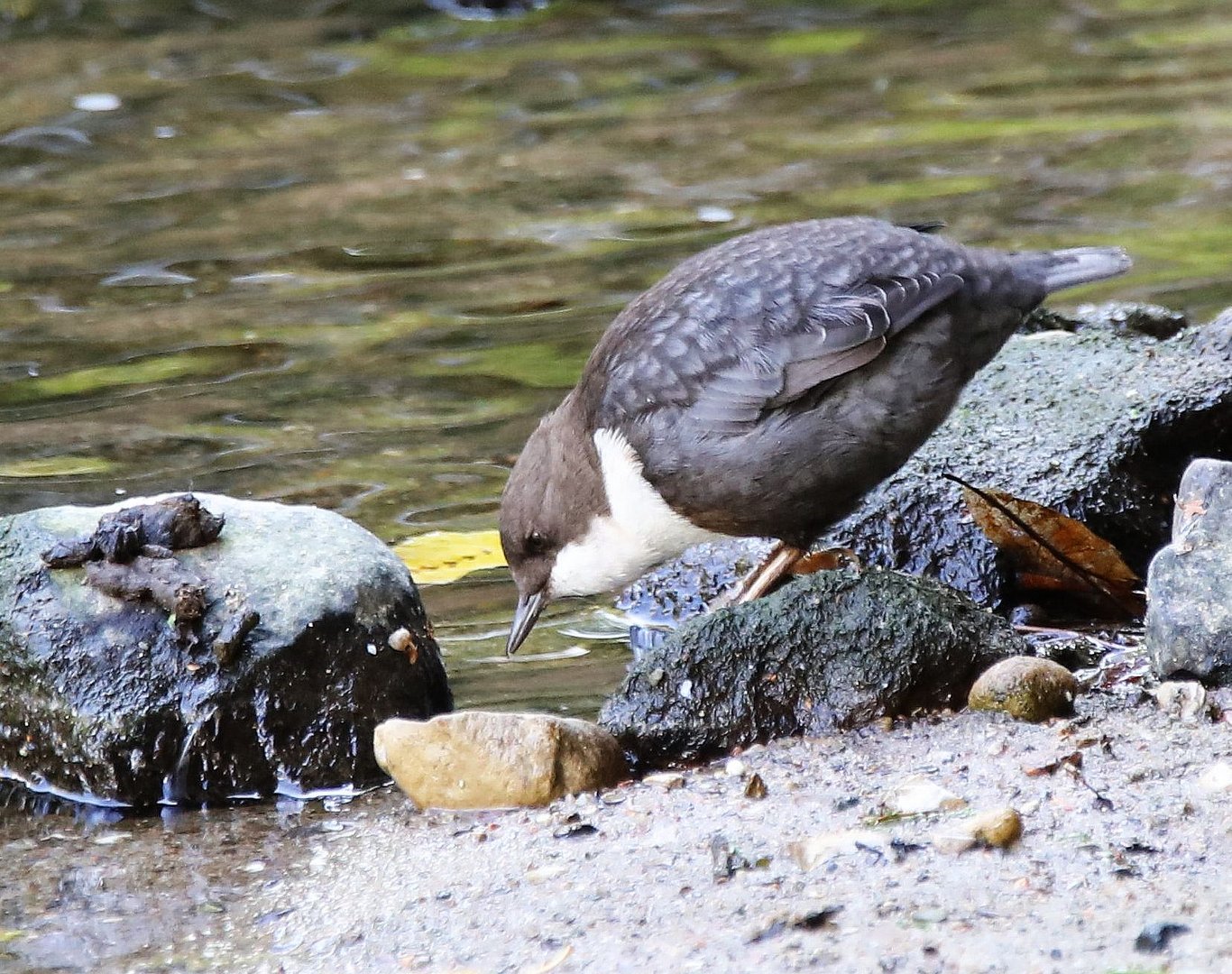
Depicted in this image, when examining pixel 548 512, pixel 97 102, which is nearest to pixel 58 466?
pixel 548 512

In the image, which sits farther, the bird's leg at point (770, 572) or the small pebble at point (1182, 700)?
the bird's leg at point (770, 572)

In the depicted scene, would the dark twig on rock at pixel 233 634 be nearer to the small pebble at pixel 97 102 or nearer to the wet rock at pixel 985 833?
the wet rock at pixel 985 833

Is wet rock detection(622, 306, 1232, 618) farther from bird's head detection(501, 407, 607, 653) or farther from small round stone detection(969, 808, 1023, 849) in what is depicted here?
small round stone detection(969, 808, 1023, 849)

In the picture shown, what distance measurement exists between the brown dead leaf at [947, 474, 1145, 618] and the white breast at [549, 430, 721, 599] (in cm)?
87

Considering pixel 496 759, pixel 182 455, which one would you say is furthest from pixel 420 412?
pixel 496 759

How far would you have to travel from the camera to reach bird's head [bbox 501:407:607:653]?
518 centimetres

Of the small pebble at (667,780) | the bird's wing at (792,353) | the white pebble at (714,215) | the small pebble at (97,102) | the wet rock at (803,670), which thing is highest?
the bird's wing at (792,353)

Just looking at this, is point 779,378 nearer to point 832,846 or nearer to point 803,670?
point 803,670

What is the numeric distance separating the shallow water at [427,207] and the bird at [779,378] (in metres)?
0.62

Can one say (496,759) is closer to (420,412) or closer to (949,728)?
(949,728)

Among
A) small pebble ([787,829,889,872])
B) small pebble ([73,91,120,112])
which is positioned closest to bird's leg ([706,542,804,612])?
small pebble ([787,829,889,872])

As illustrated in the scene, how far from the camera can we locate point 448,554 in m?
6.13

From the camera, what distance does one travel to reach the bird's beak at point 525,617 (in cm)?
534

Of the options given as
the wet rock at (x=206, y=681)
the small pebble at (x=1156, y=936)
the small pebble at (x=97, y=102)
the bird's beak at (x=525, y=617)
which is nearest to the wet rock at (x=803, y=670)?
the wet rock at (x=206, y=681)
